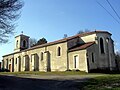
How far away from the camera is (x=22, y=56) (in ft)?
190

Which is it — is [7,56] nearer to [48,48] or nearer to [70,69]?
[48,48]

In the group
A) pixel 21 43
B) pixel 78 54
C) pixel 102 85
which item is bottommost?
pixel 102 85

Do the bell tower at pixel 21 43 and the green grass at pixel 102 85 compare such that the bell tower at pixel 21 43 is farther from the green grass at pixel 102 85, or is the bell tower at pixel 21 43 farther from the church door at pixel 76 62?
the green grass at pixel 102 85

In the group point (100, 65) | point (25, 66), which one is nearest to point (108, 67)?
point (100, 65)

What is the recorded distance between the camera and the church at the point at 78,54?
39.6m

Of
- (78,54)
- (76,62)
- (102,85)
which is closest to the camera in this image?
(102,85)

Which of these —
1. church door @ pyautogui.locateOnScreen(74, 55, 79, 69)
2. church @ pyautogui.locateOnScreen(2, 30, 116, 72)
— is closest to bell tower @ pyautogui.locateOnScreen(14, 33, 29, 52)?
church @ pyautogui.locateOnScreen(2, 30, 116, 72)

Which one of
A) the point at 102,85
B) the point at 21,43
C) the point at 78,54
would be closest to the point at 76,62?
the point at 78,54

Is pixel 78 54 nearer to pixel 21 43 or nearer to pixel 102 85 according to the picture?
pixel 102 85

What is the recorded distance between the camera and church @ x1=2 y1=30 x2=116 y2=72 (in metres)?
39.6

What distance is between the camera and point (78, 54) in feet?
131

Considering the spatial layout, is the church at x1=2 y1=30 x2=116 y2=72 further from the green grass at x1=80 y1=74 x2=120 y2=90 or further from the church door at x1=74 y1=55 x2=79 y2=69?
the green grass at x1=80 y1=74 x2=120 y2=90

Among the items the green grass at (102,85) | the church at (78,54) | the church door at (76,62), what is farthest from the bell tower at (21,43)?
the green grass at (102,85)

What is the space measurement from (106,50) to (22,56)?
2445cm
